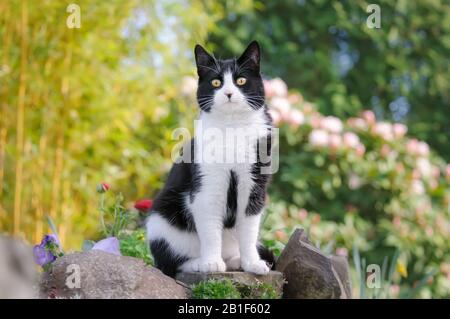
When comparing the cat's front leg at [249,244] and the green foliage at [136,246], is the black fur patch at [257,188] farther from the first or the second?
the green foliage at [136,246]

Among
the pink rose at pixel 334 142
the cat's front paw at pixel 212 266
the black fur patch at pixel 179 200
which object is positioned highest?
the pink rose at pixel 334 142

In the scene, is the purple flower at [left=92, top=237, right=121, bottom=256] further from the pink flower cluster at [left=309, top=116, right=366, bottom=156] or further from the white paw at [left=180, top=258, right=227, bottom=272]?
the pink flower cluster at [left=309, top=116, right=366, bottom=156]

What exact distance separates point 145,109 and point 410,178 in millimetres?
2272

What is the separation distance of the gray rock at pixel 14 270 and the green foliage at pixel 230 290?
0.77 m

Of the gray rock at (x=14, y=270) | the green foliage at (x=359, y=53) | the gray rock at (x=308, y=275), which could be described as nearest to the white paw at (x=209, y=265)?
the gray rock at (x=308, y=275)

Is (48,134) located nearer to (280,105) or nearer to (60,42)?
(60,42)

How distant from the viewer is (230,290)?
2.14m

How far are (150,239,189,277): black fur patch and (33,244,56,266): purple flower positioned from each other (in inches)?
17.3

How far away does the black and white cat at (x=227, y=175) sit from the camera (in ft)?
7.30

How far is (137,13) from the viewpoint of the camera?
4.21m

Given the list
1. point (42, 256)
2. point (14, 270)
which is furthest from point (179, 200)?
point (14, 270)

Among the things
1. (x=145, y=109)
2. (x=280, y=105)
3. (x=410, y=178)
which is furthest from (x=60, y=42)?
(x=410, y=178)

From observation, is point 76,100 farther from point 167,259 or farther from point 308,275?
point 308,275

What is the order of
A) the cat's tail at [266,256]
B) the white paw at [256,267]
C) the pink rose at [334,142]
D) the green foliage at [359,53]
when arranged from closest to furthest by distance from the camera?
1. the white paw at [256,267]
2. the cat's tail at [266,256]
3. the pink rose at [334,142]
4. the green foliage at [359,53]
